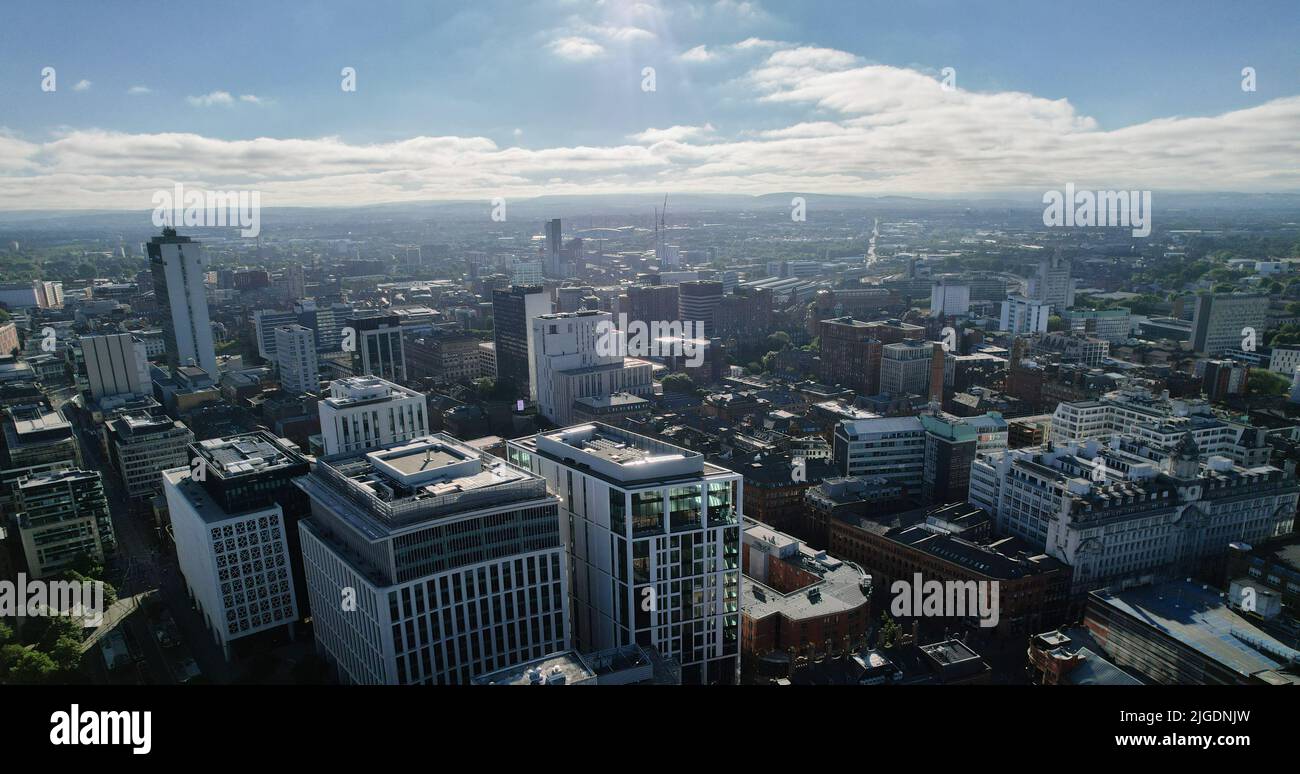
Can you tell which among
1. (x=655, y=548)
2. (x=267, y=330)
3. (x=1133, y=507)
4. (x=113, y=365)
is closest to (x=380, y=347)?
(x=113, y=365)

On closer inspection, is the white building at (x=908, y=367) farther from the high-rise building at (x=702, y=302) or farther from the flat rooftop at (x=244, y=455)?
the flat rooftop at (x=244, y=455)

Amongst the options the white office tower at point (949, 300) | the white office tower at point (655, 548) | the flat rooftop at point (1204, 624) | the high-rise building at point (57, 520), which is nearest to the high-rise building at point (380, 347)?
the high-rise building at point (57, 520)

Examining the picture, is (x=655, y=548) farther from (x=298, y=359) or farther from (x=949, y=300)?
(x=949, y=300)


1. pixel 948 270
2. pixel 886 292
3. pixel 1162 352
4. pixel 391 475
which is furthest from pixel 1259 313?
pixel 391 475

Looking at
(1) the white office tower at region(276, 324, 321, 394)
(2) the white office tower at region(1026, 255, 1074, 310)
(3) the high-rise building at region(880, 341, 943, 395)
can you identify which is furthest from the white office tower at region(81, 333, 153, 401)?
(2) the white office tower at region(1026, 255, 1074, 310)

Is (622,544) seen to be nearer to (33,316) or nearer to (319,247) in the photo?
(33,316)
